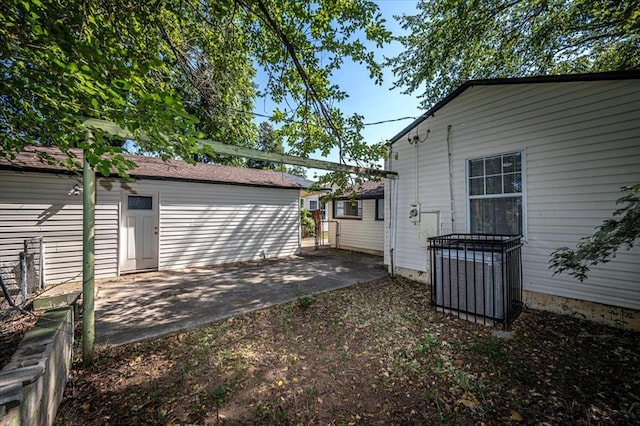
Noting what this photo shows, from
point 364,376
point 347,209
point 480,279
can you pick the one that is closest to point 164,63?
point 364,376

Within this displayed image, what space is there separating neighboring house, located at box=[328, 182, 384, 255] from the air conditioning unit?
5355 mm

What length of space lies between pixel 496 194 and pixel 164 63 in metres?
5.65

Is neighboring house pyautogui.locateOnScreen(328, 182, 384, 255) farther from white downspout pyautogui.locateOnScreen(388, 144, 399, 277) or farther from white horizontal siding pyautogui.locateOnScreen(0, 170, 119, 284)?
white horizontal siding pyautogui.locateOnScreen(0, 170, 119, 284)

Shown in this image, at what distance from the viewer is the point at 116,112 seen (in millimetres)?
2002

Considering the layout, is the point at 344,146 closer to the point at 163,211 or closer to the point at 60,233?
the point at 163,211

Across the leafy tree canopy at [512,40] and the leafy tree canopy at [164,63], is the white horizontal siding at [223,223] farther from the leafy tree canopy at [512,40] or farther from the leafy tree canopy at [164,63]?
the leafy tree canopy at [512,40]

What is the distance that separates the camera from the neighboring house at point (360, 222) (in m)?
10.2

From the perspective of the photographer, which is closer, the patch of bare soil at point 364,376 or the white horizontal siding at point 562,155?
the patch of bare soil at point 364,376

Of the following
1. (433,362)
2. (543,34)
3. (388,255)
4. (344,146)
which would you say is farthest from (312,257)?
(543,34)

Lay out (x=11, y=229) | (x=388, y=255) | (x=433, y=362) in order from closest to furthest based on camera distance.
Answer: (x=433, y=362)
(x=11, y=229)
(x=388, y=255)

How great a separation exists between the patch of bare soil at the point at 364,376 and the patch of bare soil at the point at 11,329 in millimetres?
673

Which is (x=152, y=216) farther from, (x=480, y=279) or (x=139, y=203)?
(x=480, y=279)

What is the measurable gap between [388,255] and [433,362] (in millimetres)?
3929

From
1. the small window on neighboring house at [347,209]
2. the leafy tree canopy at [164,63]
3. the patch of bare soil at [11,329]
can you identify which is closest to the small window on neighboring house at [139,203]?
the leafy tree canopy at [164,63]
